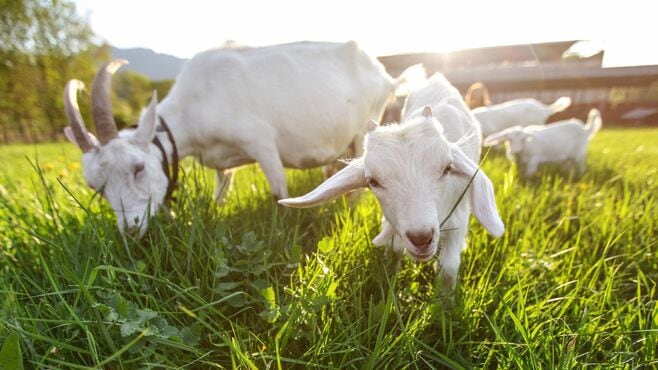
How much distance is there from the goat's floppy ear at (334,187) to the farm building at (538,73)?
1099 inches

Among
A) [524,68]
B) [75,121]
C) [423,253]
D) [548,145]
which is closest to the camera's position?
[423,253]

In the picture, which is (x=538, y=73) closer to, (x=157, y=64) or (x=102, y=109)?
(x=157, y=64)

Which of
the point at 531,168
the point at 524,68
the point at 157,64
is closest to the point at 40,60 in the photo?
the point at 157,64

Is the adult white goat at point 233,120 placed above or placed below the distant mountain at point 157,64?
below

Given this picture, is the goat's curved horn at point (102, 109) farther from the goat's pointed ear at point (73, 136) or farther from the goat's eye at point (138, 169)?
the goat's eye at point (138, 169)

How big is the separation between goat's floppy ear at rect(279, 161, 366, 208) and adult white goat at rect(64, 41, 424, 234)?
3.39 ft

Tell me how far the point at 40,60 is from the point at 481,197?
29.4 meters

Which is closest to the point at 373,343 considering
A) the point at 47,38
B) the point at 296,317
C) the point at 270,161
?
the point at 296,317

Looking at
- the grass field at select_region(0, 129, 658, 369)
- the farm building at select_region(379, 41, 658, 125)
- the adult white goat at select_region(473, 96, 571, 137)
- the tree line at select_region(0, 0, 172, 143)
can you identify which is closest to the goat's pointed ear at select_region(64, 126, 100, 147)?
the grass field at select_region(0, 129, 658, 369)

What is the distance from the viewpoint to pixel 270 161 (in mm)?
2990

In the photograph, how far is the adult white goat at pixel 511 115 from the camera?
8.31m

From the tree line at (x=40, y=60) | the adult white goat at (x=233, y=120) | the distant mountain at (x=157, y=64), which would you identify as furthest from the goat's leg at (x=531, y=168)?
the tree line at (x=40, y=60)

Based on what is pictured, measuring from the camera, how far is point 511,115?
8844 millimetres

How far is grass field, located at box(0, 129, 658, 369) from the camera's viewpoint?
1150 millimetres
